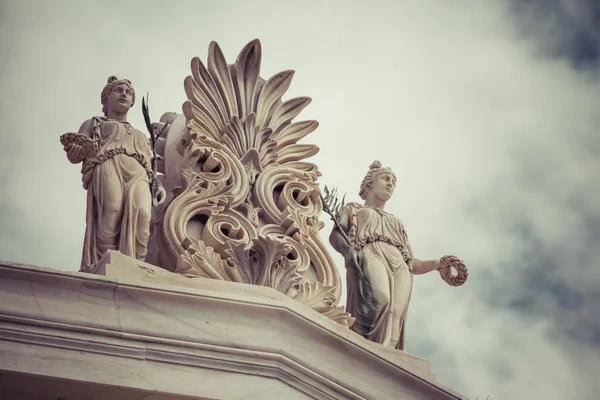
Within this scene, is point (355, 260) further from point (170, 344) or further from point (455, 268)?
point (170, 344)

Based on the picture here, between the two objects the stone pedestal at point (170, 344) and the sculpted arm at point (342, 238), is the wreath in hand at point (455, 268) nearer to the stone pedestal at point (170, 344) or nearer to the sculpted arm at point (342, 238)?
the sculpted arm at point (342, 238)

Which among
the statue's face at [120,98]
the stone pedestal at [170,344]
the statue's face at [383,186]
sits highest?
the statue's face at [383,186]

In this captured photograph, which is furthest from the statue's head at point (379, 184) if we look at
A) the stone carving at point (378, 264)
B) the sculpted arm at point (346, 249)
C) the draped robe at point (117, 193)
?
the draped robe at point (117, 193)

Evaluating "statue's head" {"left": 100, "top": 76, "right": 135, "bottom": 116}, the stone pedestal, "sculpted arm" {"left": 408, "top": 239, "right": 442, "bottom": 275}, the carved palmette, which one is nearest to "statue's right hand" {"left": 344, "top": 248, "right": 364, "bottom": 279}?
the carved palmette

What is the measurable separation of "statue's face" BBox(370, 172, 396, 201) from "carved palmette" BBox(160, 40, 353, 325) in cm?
74

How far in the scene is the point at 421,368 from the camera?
1357 cm

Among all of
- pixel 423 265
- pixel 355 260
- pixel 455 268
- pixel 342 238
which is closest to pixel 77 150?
pixel 342 238

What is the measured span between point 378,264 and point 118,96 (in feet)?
9.88

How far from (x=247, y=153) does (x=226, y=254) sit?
4.58 feet

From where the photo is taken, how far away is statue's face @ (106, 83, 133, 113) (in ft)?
45.6

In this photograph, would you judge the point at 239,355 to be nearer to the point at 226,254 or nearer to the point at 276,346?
the point at 276,346

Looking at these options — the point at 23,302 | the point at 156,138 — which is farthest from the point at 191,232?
the point at 23,302

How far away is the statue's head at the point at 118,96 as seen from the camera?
13.9 m

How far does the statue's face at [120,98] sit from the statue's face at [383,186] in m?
2.80
